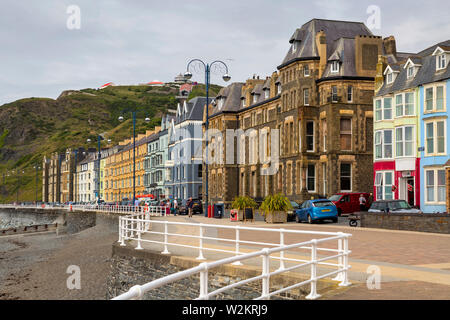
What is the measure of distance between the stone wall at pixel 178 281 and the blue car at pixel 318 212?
1701 cm

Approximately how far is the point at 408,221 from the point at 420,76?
16467 mm

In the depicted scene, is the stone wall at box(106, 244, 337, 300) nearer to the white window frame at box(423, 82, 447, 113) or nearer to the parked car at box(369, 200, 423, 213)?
the parked car at box(369, 200, 423, 213)

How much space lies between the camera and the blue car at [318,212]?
34.1 m

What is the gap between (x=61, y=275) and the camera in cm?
2812

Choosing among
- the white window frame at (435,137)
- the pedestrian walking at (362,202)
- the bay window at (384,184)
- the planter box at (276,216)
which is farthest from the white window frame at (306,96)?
the planter box at (276,216)

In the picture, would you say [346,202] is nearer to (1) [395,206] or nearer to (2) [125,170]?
(1) [395,206]

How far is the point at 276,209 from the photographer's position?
117 feet

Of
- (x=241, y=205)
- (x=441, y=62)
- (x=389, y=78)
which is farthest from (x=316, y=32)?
(x=241, y=205)

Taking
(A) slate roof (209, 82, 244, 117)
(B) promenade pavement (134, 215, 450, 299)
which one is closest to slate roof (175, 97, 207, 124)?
(A) slate roof (209, 82, 244, 117)

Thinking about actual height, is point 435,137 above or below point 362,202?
above

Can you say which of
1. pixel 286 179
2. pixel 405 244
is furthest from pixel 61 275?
pixel 286 179

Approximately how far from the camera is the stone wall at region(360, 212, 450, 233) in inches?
1008

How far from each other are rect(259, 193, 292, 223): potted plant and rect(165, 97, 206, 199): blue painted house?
45.4 metres
